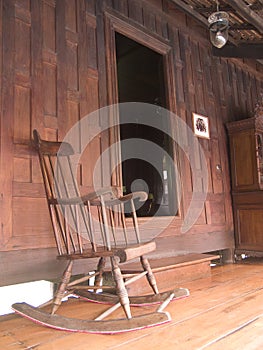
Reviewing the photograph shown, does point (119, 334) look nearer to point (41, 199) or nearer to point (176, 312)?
point (176, 312)

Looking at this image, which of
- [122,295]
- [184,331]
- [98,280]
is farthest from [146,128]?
[184,331]

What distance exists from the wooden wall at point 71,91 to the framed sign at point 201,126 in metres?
0.11

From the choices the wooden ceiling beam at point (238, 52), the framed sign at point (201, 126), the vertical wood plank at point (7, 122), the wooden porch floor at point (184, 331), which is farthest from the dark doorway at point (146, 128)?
the vertical wood plank at point (7, 122)

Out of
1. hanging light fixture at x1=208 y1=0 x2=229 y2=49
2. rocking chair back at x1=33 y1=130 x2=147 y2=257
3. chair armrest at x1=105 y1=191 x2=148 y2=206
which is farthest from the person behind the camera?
hanging light fixture at x1=208 y1=0 x2=229 y2=49

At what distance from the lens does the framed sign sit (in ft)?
12.5

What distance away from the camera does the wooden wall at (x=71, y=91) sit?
2178mm

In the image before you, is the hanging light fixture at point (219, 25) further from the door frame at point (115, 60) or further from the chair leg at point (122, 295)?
the chair leg at point (122, 295)

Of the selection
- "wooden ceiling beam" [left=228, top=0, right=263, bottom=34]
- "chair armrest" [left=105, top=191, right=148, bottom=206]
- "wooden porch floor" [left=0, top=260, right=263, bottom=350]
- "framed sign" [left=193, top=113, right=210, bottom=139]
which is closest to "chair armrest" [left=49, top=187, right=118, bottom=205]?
"chair armrest" [left=105, top=191, right=148, bottom=206]

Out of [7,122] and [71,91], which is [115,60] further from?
[7,122]

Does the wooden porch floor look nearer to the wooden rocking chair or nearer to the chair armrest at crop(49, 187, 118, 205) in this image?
the wooden rocking chair

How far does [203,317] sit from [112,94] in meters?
2.01

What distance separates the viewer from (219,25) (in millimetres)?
2811

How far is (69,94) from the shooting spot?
102 inches

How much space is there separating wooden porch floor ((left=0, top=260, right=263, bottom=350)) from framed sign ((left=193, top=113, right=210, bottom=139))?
2.11 m
